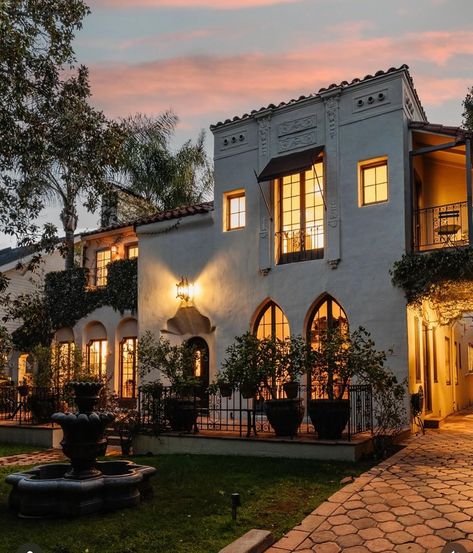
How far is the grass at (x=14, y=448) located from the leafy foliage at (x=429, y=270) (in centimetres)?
863

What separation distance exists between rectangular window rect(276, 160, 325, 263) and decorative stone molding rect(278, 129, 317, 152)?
596 millimetres

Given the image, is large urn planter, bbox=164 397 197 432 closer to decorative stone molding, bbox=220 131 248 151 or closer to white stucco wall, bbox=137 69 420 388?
white stucco wall, bbox=137 69 420 388

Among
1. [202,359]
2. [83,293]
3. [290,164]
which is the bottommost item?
[202,359]

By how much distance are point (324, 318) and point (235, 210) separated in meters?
3.78

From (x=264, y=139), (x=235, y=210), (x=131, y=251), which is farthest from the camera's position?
(x=131, y=251)

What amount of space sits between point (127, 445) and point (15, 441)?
3803 millimetres

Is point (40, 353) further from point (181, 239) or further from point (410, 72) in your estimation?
point (410, 72)

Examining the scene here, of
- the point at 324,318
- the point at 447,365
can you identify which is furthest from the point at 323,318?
the point at 447,365

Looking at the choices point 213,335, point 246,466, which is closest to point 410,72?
point 213,335

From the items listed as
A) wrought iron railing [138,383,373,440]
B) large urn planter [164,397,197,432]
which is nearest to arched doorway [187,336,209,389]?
wrought iron railing [138,383,373,440]

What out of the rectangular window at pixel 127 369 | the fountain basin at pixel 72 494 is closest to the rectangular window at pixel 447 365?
the rectangular window at pixel 127 369

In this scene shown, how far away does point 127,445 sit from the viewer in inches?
458

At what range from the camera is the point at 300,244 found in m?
14.2

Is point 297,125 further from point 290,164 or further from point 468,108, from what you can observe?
point 468,108
